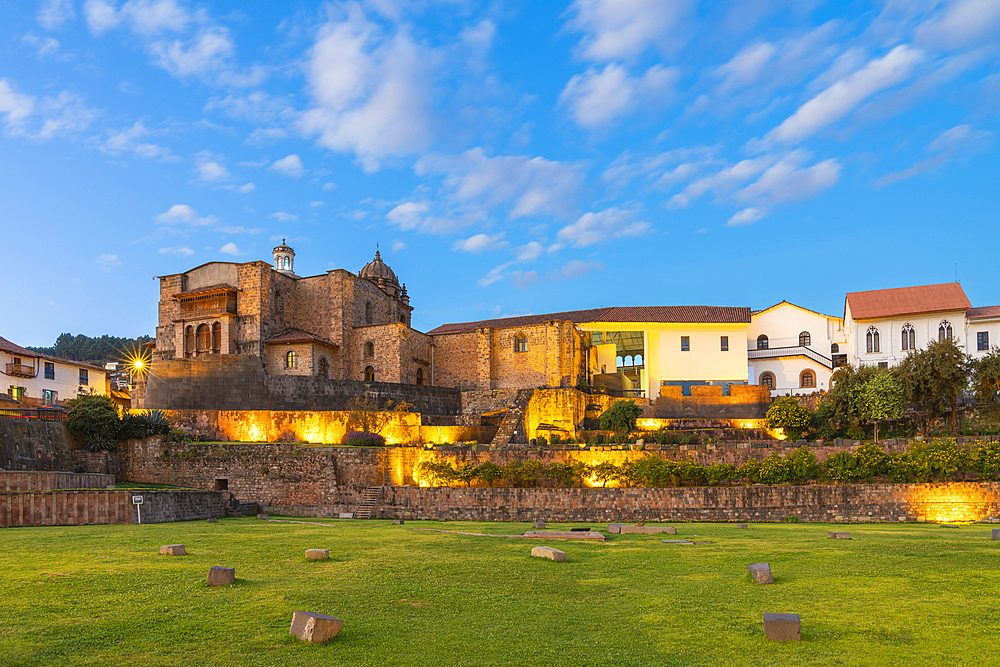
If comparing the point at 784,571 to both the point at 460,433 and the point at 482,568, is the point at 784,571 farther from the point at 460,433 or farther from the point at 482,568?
the point at 460,433

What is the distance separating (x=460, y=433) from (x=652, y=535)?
19190 millimetres

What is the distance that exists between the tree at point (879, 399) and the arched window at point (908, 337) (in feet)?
44.1

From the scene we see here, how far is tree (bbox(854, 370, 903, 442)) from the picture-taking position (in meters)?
→ 28.3

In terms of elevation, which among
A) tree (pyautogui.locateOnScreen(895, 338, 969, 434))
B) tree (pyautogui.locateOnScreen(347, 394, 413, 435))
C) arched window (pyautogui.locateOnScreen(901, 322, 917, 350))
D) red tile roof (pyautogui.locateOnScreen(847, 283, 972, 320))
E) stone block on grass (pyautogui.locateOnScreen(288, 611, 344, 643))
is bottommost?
stone block on grass (pyautogui.locateOnScreen(288, 611, 344, 643))

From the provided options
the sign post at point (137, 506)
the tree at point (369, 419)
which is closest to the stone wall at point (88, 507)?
the sign post at point (137, 506)

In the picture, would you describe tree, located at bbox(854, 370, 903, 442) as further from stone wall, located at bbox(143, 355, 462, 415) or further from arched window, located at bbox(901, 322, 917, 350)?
stone wall, located at bbox(143, 355, 462, 415)

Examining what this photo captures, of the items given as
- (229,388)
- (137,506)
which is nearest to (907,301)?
(229,388)

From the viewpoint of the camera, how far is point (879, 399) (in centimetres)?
2834

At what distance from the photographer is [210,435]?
30688mm

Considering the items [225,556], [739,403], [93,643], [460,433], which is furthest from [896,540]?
[739,403]

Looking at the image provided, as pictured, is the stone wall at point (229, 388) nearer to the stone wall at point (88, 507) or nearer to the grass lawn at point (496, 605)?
the stone wall at point (88, 507)

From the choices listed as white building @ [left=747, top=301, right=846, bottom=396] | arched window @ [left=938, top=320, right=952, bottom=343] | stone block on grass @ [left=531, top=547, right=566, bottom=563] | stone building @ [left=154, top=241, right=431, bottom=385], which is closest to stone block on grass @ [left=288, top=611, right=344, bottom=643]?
stone block on grass @ [left=531, top=547, right=566, bottom=563]

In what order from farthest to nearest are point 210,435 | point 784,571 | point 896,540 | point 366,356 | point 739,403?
point 366,356 < point 739,403 < point 210,435 < point 896,540 < point 784,571

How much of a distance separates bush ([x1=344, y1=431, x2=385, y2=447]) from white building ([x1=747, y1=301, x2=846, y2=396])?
90.8 feet
